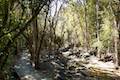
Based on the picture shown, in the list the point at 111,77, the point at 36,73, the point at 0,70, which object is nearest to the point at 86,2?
the point at 111,77

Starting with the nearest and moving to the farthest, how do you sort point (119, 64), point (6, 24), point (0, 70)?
1. point (6, 24)
2. point (0, 70)
3. point (119, 64)

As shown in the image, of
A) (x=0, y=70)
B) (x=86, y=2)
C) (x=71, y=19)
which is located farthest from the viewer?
(x=71, y=19)

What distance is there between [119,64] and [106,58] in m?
8.67

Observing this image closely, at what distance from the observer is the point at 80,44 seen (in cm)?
7262

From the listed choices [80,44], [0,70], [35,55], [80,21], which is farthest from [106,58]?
[80,44]

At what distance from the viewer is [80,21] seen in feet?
201

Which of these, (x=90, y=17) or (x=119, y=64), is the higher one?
(x=90, y=17)

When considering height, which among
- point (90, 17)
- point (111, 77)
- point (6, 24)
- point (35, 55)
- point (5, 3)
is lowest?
point (111, 77)

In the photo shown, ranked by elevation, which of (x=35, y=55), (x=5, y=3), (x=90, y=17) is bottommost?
(x=35, y=55)

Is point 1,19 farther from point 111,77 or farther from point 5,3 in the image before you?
point 111,77

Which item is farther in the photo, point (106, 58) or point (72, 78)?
point (106, 58)

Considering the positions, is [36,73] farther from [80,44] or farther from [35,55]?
[80,44]

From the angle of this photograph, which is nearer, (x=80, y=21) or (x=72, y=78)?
(x=72, y=78)

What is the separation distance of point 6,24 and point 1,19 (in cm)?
30
